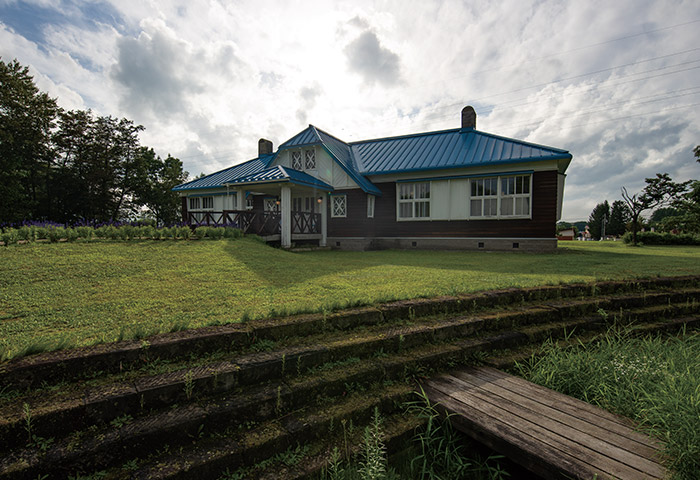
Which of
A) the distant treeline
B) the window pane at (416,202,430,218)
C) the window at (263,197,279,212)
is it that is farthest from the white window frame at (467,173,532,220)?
the distant treeline

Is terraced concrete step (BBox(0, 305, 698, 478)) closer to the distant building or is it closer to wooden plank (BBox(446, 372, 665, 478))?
wooden plank (BBox(446, 372, 665, 478))

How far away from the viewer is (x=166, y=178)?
4016cm

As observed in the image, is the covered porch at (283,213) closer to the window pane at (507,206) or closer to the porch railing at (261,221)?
the porch railing at (261,221)

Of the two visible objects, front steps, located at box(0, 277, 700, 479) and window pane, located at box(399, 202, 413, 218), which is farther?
window pane, located at box(399, 202, 413, 218)

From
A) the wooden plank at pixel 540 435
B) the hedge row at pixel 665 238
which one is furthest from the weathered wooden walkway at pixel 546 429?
the hedge row at pixel 665 238

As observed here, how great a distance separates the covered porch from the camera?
44.6 ft

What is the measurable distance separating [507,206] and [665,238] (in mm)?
16090

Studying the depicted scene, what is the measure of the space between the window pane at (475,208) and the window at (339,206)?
6.25 metres

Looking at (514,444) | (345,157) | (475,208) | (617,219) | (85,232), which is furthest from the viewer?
(617,219)

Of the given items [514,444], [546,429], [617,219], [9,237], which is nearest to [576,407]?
[546,429]

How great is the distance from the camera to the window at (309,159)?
17359 millimetres

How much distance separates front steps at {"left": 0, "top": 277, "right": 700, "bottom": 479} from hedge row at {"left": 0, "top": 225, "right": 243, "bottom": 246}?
705cm

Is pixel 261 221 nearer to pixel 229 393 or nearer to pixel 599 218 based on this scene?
pixel 229 393

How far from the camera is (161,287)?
514 centimetres
